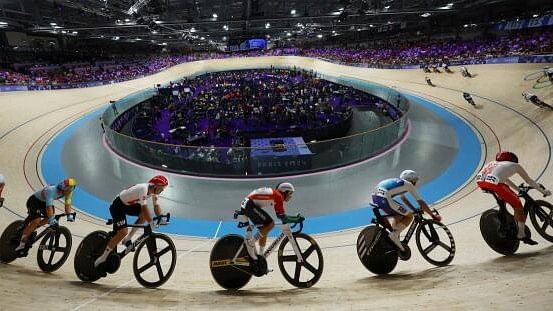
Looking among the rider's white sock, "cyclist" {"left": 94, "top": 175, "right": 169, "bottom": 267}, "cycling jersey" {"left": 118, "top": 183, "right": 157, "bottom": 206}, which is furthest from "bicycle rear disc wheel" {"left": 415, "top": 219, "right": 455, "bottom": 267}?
"cycling jersey" {"left": 118, "top": 183, "right": 157, "bottom": 206}

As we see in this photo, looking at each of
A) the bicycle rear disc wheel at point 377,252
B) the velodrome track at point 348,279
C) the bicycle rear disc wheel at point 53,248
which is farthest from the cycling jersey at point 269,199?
the bicycle rear disc wheel at point 53,248

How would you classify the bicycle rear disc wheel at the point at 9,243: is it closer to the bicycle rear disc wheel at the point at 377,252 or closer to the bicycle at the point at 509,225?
the bicycle rear disc wheel at the point at 377,252

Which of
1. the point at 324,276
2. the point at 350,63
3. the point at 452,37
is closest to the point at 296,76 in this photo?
the point at 350,63

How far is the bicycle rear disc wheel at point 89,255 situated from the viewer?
405 centimetres

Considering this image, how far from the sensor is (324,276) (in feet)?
14.9

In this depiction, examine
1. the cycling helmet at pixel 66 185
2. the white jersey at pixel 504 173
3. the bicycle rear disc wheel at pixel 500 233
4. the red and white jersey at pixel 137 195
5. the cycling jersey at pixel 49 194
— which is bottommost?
the bicycle rear disc wheel at pixel 500 233

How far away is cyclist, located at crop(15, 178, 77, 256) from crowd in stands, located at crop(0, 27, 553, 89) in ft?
70.2

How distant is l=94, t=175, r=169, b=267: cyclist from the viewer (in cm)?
377

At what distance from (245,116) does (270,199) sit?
12.6m

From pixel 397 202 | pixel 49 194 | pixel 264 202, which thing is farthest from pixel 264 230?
pixel 49 194

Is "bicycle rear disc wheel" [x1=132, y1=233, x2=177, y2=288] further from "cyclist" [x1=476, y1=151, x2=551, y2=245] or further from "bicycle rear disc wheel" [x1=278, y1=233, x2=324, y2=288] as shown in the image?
"cyclist" [x1=476, y1=151, x2=551, y2=245]

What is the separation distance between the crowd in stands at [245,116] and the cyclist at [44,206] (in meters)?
8.29

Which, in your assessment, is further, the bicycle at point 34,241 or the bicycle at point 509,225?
the bicycle at point 34,241

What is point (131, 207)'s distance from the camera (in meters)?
3.94
